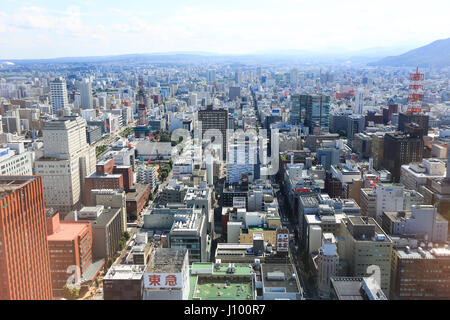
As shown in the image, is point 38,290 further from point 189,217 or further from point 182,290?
point 189,217

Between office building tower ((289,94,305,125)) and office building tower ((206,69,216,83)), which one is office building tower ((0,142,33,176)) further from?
office building tower ((206,69,216,83))

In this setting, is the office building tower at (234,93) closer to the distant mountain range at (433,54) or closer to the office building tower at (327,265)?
the distant mountain range at (433,54)

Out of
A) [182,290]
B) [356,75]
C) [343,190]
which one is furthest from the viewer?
[356,75]

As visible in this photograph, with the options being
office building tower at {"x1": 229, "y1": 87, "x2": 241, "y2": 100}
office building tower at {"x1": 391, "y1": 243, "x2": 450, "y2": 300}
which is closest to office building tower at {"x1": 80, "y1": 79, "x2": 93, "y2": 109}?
office building tower at {"x1": 229, "y1": 87, "x2": 241, "y2": 100}
